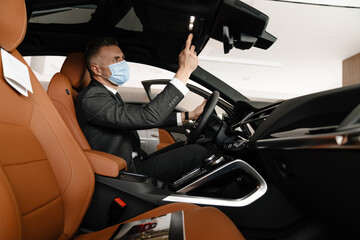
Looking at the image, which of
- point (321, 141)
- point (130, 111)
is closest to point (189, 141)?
point (130, 111)

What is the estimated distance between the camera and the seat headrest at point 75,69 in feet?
4.25

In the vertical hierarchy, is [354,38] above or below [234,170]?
above

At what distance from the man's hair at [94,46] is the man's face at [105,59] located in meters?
0.02

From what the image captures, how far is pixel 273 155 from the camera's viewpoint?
2.18ft

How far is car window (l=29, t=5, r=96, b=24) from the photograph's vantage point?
1288mm

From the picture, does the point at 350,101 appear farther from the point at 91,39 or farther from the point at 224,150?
the point at 91,39

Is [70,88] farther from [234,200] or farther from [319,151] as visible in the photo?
[319,151]

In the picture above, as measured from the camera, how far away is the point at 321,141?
461 millimetres

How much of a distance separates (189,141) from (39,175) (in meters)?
0.76

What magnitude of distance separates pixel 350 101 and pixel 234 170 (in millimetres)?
627

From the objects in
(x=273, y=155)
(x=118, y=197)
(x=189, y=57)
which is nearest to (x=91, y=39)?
(x=189, y=57)

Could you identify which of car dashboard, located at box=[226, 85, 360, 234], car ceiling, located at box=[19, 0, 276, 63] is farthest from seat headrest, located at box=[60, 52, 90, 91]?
car dashboard, located at box=[226, 85, 360, 234]

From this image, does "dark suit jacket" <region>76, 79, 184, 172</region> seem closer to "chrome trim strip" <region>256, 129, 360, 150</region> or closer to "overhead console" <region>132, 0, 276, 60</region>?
"overhead console" <region>132, 0, 276, 60</region>

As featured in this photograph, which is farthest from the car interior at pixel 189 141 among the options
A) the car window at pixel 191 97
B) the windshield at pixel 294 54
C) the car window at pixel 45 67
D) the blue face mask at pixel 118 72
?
the car window at pixel 45 67
